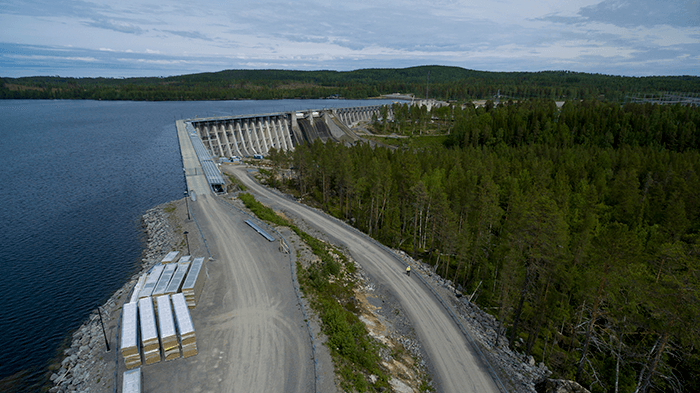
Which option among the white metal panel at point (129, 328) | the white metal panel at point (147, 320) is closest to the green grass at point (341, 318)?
the white metal panel at point (147, 320)

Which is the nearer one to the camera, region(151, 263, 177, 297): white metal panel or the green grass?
the green grass

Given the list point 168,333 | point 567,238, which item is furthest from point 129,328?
point 567,238

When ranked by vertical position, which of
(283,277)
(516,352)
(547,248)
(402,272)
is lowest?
(516,352)

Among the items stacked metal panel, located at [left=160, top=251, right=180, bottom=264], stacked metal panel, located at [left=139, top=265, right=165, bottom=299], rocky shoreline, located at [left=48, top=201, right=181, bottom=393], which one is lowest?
rocky shoreline, located at [left=48, top=201, right=181, bottom=393]

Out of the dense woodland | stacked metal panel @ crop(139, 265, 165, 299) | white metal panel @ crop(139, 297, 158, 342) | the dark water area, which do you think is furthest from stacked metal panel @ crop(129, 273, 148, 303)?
the dense woodland

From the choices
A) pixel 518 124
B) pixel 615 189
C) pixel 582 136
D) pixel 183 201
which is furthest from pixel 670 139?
pixel 183 201

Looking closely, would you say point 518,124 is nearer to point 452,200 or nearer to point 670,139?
point 670,139

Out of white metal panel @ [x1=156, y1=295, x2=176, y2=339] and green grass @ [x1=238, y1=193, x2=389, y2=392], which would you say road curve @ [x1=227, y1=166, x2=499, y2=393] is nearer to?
green grass @ [x1=238, y1=193, x2=389, y2=392]
